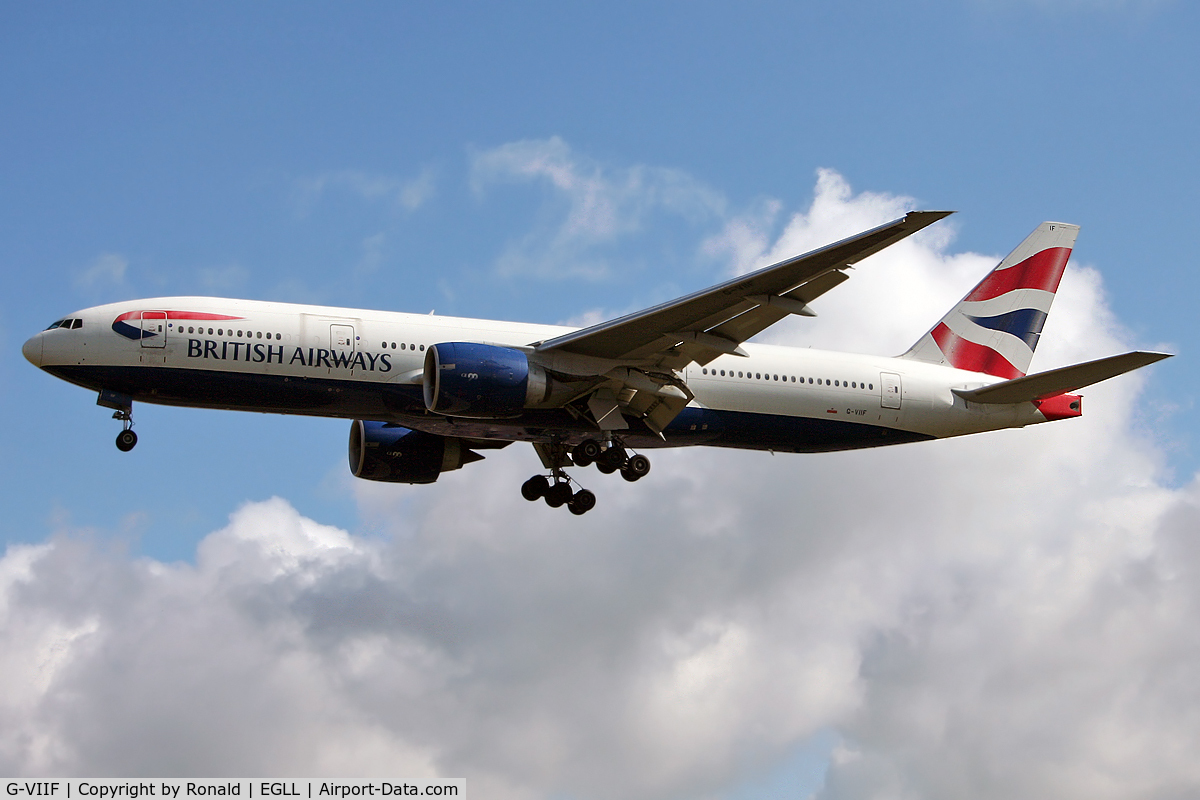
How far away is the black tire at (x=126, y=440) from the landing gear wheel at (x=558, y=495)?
11.0 meters

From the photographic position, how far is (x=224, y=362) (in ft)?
92.1

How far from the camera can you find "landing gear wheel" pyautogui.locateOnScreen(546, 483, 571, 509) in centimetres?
3441

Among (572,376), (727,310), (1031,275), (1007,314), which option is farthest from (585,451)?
(1031,275)

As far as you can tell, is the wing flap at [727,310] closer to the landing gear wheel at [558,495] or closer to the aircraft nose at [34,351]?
the landing gear wheel at [558,495]

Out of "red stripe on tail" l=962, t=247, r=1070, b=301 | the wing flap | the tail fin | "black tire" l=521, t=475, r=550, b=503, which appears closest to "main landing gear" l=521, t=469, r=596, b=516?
"black tire" l=521, t=475, r=550, b=503

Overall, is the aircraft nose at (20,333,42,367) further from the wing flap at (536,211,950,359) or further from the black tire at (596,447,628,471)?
the black tire at (596,447,628,471)

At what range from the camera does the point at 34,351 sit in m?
28.4

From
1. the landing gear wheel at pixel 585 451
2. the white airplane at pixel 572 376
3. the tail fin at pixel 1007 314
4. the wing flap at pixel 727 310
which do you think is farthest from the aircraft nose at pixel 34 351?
the tail fin at pixel 1007 314

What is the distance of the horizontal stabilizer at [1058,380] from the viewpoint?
27.9m

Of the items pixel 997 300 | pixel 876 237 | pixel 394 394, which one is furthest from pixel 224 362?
pixel 997 300

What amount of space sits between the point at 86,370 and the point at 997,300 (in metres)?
25.7

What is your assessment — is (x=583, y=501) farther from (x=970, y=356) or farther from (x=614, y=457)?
(x=970, y=356)

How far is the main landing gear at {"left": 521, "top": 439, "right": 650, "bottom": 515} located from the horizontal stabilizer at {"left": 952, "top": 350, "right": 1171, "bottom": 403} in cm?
929

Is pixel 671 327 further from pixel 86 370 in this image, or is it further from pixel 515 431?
pixel 86 370
